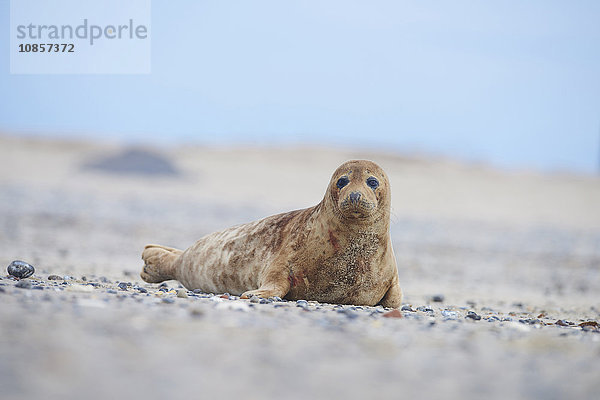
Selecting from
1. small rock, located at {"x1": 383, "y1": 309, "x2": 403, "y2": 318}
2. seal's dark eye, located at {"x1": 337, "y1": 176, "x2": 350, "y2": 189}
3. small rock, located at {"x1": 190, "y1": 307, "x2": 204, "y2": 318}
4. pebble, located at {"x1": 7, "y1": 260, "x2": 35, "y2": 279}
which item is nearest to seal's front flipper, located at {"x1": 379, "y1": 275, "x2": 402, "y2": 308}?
seal's dark eye, located at {"x1": 337, "y1": 176, "x2": 350, "y2": 189}

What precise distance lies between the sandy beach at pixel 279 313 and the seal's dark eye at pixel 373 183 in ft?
2.90

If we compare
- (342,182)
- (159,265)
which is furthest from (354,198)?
(159,265)

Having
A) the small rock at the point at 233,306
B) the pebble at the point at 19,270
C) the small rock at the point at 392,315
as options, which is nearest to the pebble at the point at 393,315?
the small rock at the point at 392,315

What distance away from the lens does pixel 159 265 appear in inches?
260

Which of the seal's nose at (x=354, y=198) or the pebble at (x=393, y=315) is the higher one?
the seal's nose at (x=354, y=198)

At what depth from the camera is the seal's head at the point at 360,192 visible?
4.71 m

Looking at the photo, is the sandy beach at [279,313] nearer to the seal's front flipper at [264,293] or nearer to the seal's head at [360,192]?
the seal's front flipper at [264,293]

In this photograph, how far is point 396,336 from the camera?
10.9ft

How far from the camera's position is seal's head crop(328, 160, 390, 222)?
4.71 meters

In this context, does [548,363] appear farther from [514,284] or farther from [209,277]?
[514,284]

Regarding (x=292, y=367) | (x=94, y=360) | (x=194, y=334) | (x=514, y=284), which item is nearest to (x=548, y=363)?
(x=292, y=367)

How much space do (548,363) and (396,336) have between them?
2.37 ft

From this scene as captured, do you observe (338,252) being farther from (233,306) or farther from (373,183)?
(233,306)

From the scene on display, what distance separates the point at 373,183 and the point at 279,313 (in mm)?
1542
